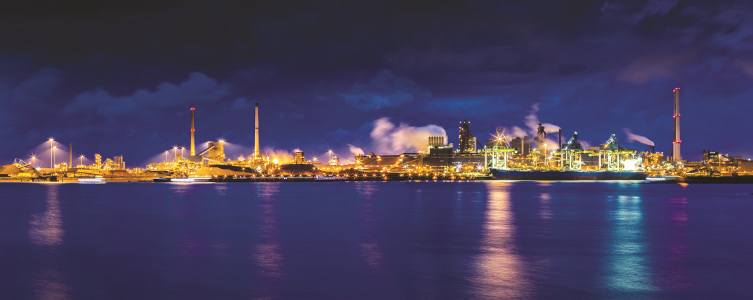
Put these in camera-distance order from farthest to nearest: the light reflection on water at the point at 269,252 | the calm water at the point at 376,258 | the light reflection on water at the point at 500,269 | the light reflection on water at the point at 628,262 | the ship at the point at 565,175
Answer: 1. the ship at the point at 565,175
2. the light reflection on water at the point at 269,252
3. the light reflection on water at the point at 628,262
4. the calm water at the point at 376,258
5. the light reflection on water at the point at 500,269

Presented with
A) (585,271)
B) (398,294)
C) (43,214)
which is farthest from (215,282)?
(43,214)

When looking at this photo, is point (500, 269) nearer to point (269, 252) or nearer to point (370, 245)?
point (370, 245)

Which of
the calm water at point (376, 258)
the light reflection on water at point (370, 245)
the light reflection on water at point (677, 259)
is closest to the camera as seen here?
the calm water at point (376, 258)

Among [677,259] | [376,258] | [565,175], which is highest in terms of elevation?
[376,258]

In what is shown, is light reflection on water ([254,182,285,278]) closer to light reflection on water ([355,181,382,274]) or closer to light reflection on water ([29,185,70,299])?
light reflection on water ([355,181,382,274])

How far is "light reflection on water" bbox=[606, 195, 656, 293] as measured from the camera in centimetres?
1593

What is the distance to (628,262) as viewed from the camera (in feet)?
66.2

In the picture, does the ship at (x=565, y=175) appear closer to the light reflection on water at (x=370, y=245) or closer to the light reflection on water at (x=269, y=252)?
the light reflection on water at (x=370, y=245)

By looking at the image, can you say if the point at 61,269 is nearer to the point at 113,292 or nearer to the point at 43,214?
the point at 113,292

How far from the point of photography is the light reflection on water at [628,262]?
15930 millimetres

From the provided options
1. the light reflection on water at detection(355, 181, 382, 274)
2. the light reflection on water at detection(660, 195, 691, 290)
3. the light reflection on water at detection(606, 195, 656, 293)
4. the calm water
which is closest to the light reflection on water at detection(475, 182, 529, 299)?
the calm water

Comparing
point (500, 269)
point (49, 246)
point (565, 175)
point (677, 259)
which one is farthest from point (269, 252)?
point (565, 175)

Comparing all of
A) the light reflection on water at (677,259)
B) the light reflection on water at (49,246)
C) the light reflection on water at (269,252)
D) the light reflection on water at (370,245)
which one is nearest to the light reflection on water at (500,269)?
the light reflection on water at (370,245)

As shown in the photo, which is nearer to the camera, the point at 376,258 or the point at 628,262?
the point at 628,262
